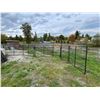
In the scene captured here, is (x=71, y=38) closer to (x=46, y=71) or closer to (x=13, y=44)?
(x=46, y=71)

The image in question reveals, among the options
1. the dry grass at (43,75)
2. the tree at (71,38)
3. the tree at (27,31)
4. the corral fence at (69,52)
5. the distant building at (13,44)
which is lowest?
the dry grass at (43,75)

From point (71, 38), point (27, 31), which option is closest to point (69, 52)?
point (71, 38)

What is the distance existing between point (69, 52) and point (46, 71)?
1.21 ft

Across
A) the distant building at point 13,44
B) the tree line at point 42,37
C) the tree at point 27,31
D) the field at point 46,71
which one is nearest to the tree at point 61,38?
the tree line at point 42,37

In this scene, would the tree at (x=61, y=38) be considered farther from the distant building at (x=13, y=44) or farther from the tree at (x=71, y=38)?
the distant building at (x=13, y=44)

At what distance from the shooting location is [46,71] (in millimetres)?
6141

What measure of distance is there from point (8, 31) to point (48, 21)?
0.51m

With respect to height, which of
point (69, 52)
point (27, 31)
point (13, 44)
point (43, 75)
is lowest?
point (43, 75)

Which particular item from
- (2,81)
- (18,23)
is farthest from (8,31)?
(2,81)

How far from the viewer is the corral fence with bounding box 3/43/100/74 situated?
6.16 meters

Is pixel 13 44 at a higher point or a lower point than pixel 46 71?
higher

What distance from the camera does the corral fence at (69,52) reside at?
20.2 feet
